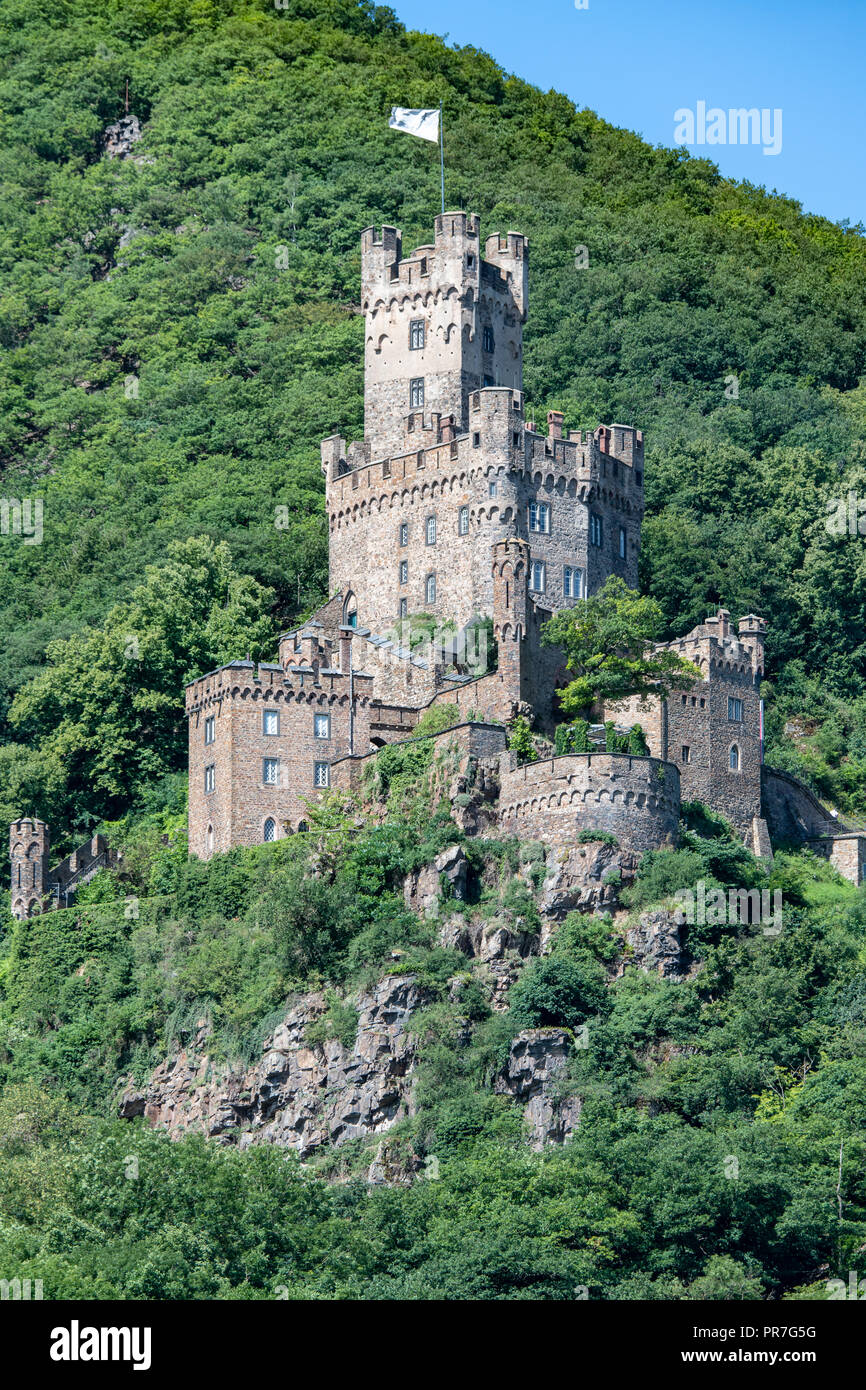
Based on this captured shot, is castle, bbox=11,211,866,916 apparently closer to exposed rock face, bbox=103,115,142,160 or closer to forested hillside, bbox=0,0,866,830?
forested hillside, bbox=0,0,866,830

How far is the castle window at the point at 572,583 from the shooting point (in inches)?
3484

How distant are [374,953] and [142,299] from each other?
69532mm

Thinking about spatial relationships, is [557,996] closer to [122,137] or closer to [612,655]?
[612,655]

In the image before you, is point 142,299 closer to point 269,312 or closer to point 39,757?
point 269,312

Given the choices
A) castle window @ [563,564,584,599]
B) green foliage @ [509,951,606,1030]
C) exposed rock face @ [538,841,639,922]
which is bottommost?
green foliage @ [509,951,606,1030]

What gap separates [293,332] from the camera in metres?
126

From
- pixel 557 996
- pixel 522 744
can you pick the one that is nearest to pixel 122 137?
pixel 522 744

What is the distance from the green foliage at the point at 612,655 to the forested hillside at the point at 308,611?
15.1ft

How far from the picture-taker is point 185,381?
125125 millimetres

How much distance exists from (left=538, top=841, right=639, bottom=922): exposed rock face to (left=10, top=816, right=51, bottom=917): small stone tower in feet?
70.4

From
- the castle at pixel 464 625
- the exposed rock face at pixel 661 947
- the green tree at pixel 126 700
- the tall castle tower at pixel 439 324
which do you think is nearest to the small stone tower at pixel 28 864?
the castle at pixel 464 625

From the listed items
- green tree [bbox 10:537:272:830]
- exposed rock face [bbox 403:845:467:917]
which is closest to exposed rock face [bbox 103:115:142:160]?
green tree [bbox 10:537:272:830]

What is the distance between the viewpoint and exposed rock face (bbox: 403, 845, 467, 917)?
7406cm
